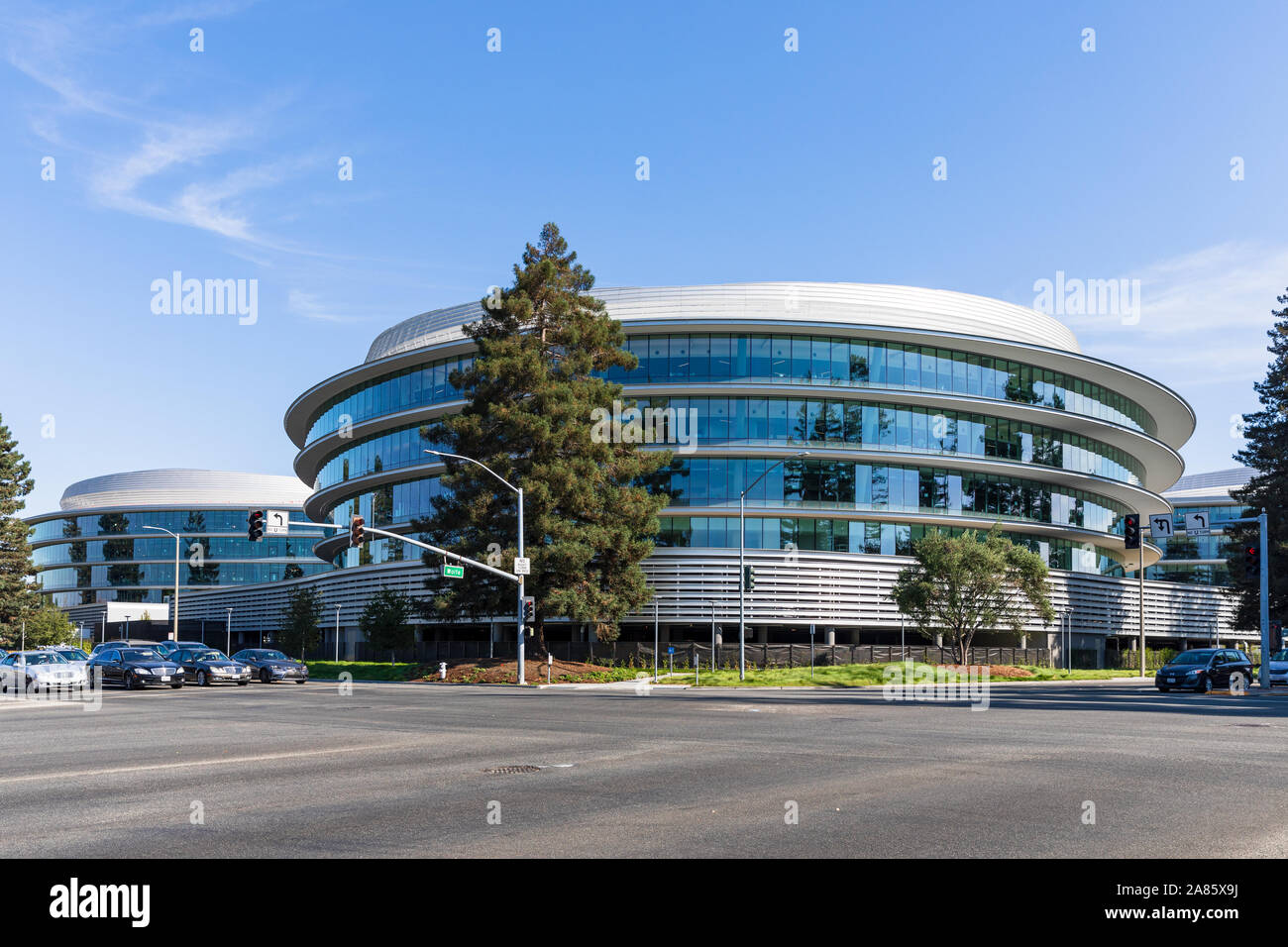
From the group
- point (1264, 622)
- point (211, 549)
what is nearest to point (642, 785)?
point (1264, 622)

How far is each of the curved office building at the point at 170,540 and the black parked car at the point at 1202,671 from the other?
110 m

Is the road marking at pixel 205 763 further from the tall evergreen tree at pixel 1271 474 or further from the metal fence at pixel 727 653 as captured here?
the tall evergreen tree at pixel 1271 474

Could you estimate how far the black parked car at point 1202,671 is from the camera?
39656 millimetres

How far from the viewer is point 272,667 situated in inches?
1779

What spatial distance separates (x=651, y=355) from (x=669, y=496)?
8.41 meters

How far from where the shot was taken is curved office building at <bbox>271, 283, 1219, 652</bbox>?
62781mm

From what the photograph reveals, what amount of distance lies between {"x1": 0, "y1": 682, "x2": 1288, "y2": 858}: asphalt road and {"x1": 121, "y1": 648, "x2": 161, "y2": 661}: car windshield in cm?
1556

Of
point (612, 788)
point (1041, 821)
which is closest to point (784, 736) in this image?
point (612, 788)

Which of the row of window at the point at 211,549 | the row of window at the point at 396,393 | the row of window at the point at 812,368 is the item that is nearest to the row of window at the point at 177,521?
the row of window at the point at 211,549

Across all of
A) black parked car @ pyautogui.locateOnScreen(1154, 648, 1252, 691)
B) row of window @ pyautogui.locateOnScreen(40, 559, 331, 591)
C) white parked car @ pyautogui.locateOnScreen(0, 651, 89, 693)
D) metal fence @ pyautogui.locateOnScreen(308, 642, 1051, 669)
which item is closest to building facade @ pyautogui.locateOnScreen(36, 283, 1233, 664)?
metal fence @ pyautogui.locateOnScreen(308, 642, 1051, 669)

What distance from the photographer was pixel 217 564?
445 ft

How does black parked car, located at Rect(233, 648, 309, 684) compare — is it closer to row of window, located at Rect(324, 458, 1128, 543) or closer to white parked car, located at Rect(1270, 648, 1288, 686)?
row of window, located at Rect(324, 458, 1128, 543)

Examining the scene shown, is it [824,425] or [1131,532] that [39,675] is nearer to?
[1131,532]

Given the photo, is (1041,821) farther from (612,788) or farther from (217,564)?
(217,564)
